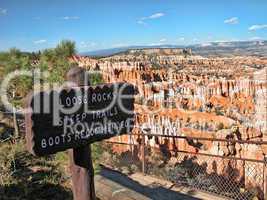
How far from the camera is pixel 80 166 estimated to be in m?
2.63

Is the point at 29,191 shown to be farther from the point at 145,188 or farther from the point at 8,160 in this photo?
the point at 145,188

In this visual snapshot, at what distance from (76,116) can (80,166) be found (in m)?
0.46

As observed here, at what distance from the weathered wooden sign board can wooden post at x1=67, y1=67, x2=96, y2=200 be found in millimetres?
145

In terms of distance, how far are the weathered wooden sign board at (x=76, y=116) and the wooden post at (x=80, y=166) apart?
14cm

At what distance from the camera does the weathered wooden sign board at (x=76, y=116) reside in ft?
6.91

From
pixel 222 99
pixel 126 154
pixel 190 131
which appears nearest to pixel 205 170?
pixel 126 154

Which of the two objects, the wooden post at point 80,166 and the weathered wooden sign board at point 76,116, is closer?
the weathered wooden sign board at point 76,116

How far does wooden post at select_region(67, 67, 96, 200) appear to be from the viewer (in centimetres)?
261

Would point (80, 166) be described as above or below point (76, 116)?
below

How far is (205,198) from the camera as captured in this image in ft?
17.2

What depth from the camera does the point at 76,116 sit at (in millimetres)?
2375

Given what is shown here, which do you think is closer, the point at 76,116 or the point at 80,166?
the point at 76,116

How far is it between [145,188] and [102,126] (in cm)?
335

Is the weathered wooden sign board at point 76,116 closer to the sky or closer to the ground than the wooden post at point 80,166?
closer to the sky
